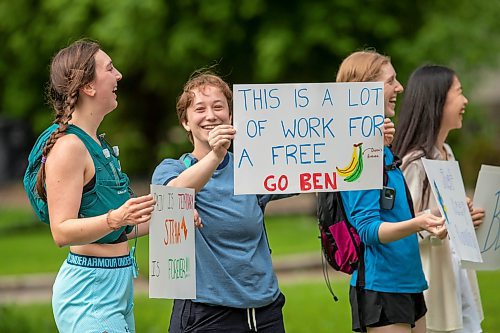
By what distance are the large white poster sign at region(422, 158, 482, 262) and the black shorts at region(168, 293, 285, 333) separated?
2.86 ft

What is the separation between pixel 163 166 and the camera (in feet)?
14.7

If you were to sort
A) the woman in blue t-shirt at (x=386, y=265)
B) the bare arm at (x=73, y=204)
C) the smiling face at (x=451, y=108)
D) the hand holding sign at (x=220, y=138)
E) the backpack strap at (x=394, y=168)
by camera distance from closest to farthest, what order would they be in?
the bare arm at (x=73, y=204), the hand holding sign at (x=220, y=138), the woman in blue t-shirt at (x=386, y=265), the backpack strap at (x=394, y=168), the smiling face at (x=451, y=108)

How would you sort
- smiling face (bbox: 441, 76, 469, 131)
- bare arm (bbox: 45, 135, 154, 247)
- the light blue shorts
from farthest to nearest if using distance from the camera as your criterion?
smiling face (bbox: 441, 76, 469, 131) → the light blue shorts → bare arm (bbox: 45, 135, 154, 247)

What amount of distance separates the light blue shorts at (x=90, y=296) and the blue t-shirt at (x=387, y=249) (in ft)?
3.66

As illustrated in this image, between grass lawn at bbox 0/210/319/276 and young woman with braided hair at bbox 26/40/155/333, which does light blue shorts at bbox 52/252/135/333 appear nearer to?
young woman with braided hair at bbox 26/40/155/333

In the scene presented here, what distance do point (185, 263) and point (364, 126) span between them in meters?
1.01

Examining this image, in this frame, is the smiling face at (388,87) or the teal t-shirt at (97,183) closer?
the teal t-shirt at (97,183)

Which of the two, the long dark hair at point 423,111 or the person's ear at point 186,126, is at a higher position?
the long dark hair at point 423,111

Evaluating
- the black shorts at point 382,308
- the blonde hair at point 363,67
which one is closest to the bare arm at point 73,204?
the black shorts at point 382,308

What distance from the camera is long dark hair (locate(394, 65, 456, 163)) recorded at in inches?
209

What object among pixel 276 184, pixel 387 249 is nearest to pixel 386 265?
pixel 387 249

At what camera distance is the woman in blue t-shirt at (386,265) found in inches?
184

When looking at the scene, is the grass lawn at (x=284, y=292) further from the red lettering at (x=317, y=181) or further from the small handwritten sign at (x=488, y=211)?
the red lettering at (x=317, y=181)

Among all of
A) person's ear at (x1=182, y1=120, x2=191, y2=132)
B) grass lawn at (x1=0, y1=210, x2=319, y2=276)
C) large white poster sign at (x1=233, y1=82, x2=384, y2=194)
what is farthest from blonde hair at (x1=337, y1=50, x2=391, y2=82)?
grass lawn at (x1=0, y1=210, x2=319, y2=276)
